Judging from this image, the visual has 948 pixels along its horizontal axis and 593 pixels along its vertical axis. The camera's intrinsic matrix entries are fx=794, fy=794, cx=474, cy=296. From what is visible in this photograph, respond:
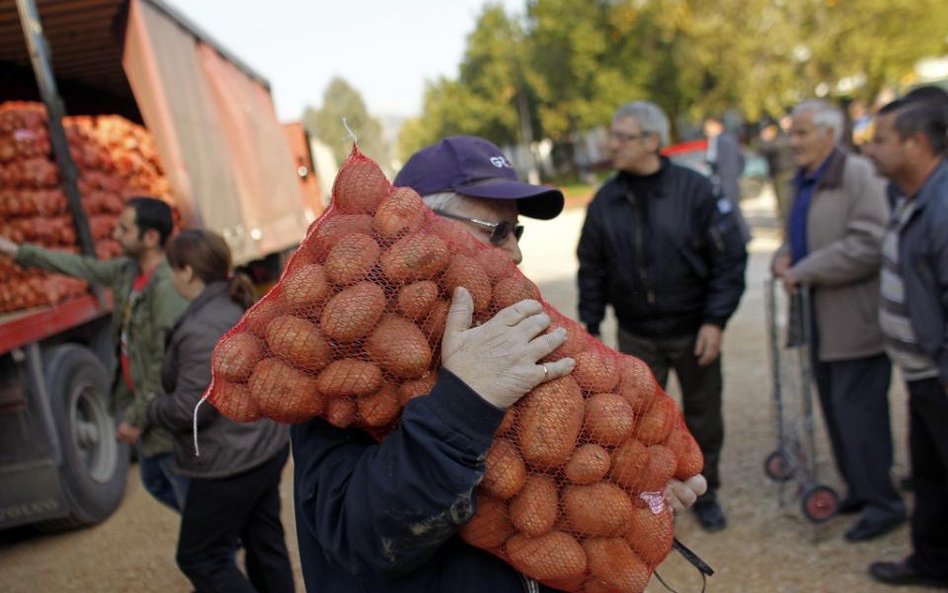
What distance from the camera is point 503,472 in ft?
4.42

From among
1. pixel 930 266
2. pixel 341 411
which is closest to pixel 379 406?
pixel 341 411

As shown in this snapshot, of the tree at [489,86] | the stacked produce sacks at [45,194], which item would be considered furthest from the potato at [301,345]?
the tree at [489,86]

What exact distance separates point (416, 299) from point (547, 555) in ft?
1.67

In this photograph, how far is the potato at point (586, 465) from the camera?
1.41 meters

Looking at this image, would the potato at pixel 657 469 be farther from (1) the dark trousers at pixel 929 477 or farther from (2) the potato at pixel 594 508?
(1) the dark trousers at pixel 929 477

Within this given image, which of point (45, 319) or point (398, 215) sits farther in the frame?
point (45, 319)

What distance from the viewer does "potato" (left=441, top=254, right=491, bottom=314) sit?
4.69ft

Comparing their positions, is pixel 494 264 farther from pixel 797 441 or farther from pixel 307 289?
pixel 797 441

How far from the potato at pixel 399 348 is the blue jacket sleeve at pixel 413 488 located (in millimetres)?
63

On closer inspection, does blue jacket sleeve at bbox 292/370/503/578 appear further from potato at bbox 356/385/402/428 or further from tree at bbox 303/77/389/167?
tree at bbox 303/77/389/167

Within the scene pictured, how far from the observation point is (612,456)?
147 cm

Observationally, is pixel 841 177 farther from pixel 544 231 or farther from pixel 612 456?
pixel 544 231

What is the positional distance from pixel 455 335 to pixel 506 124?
4607cm

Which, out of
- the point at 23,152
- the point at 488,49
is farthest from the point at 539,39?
the point at 23,152
